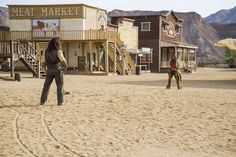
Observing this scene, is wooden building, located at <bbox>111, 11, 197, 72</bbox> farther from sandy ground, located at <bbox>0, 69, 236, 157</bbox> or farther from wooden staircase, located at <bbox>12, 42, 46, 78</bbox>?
sandy ground, located at <bbox>0, 69, 236, 157</bbox>

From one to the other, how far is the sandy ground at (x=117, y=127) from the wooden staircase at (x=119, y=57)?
75.9 ft

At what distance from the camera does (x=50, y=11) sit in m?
38.4

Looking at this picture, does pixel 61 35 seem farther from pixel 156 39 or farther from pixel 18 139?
pixel 18 139

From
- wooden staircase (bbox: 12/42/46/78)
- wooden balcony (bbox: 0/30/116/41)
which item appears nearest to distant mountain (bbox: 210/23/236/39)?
wooden balcony (bbox: 0/30/116/41)

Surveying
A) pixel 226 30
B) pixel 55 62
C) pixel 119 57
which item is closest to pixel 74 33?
pixel 119 57

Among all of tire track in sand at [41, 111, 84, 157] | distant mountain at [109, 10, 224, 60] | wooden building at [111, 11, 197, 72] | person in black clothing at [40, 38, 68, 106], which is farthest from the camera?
distant mountain at [109, 10, 224, 60]

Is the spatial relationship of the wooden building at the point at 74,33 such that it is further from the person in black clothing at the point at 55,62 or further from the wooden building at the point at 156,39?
the person in black clothing at the point at 55,62

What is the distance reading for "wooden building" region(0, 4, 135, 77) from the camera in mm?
35656

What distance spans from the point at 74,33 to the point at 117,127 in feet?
91.7

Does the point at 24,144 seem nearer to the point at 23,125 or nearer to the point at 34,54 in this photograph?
the point at 23,125

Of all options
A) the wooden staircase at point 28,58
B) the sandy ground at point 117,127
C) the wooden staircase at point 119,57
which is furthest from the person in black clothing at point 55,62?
the wooden staircase at point 119,57

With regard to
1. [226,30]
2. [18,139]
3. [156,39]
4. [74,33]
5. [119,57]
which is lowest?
[18,139]

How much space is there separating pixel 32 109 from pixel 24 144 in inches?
132

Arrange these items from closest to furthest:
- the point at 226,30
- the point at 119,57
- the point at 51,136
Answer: the point at 51,136 < the point at 119,57 < the point at 226,30
